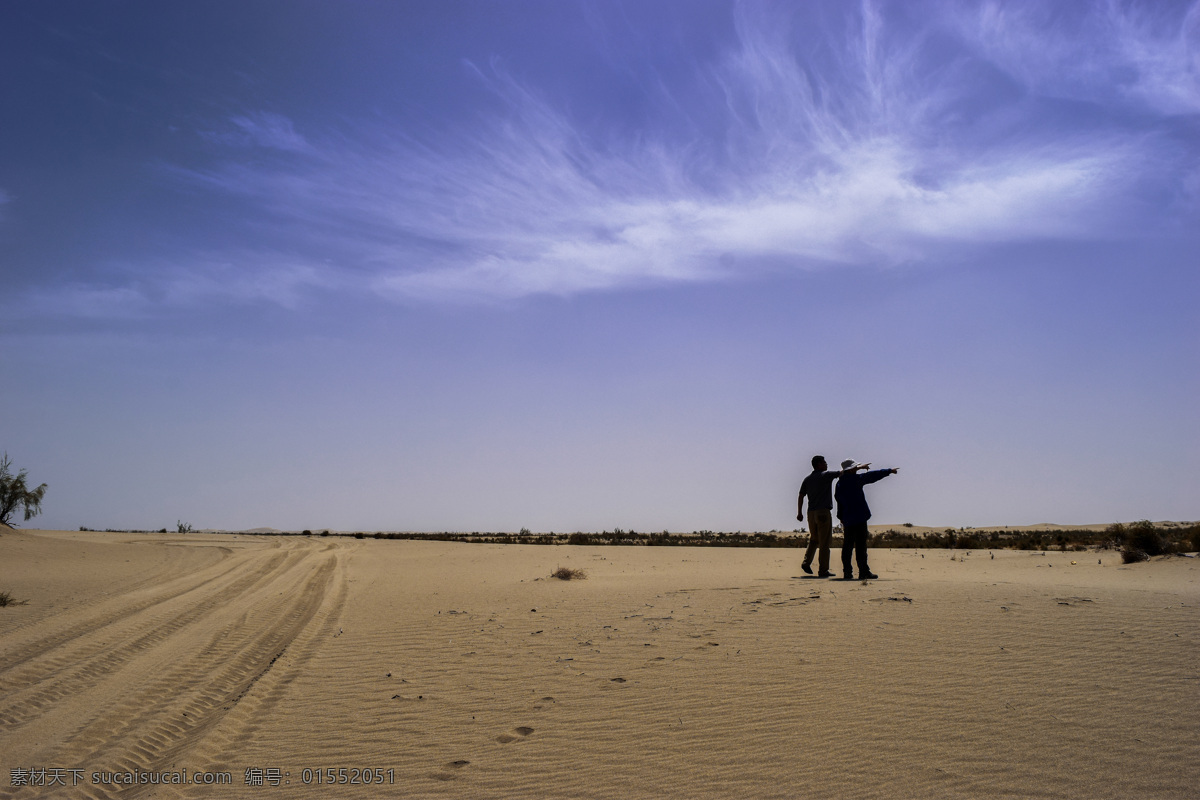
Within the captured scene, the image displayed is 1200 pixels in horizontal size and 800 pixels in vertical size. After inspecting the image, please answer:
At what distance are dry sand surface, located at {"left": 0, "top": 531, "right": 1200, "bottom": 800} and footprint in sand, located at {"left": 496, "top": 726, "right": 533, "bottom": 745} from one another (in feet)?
0.11

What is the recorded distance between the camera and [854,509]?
1174cm

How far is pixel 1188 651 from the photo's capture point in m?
5.73

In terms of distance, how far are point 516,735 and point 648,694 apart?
4.06 ft

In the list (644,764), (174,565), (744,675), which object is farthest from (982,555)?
(174,565)

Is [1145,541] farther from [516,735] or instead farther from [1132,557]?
[516,735]

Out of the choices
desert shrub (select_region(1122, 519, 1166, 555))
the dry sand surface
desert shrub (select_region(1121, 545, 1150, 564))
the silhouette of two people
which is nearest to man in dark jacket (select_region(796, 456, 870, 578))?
the silhouette of two people

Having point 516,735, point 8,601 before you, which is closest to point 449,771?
point 516,735

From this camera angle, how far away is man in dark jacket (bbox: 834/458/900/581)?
11.7 metres

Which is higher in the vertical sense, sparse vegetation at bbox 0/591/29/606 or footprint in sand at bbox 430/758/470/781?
sparse vegetation at bbox 0/591/29/606

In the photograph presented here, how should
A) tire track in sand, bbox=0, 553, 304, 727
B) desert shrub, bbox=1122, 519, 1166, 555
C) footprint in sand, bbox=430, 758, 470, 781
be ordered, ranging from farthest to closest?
desert shrub, bbox=1122, 519, 1166, 555 → tire track in sand, bbox=0, 553, 304, 727 → footprint in sand, bbox=430, 758, 470, 781

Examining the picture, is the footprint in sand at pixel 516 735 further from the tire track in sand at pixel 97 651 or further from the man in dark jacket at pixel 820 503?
the man in dark jacket at pixel 820 503

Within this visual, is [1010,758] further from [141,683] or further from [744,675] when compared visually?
[141,683]

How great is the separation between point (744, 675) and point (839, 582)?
567 cm

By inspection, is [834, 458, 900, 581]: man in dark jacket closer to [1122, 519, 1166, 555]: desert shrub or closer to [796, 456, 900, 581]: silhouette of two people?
[796, 456, 900, 581]: silhouette of two people
